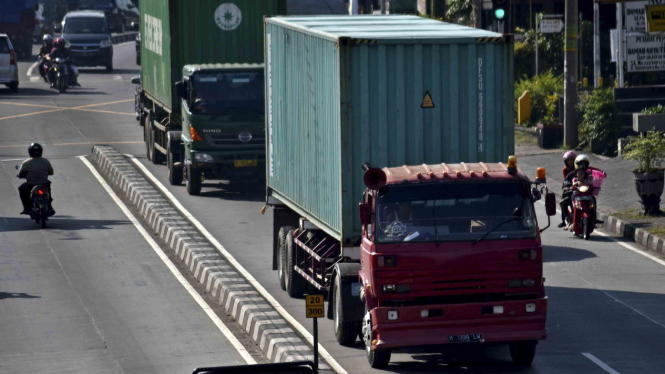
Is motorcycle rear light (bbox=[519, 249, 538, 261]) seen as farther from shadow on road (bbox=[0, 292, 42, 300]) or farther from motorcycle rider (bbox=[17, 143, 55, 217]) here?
motorcycle rider (bbox=[17, 143, 55, 217])

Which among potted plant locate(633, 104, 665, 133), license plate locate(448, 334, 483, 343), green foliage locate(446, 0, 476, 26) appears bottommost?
license plate locate(448, 334, 483, 343)

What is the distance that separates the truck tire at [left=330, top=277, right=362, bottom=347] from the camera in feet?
42.7

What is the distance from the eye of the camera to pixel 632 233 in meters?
19.5

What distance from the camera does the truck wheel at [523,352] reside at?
1209cm

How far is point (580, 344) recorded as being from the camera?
518 inches

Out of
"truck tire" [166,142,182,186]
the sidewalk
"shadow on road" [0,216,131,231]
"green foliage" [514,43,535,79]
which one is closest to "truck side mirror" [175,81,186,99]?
"truck tire" [166,142,182,186]

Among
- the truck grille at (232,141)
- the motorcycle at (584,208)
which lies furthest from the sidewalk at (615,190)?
the truck grille at (232,141)

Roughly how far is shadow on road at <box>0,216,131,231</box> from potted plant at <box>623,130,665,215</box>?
9.06m

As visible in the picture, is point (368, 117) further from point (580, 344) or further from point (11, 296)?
point (11, 296)

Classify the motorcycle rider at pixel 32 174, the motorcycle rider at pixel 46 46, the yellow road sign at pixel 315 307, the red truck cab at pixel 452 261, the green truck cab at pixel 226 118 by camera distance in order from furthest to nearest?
the motorcycle rider at pixel 46 46 < the green truck cab at pixel 226 118 < the motorcycle rider at pixel 32 174 < the red truck cab at pixel 452 261 < the yellow road sign at pixel 315 307

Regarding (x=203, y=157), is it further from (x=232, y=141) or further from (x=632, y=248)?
(x=632, y=248)

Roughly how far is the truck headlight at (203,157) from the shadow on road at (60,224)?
8.49ft

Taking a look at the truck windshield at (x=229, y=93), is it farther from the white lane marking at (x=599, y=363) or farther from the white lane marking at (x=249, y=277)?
the white lane marking at (x=599, y=363)

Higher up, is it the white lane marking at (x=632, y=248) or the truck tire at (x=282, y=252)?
the truck tire at (x=282, y=252)
